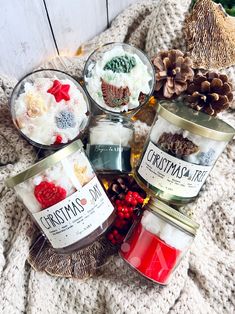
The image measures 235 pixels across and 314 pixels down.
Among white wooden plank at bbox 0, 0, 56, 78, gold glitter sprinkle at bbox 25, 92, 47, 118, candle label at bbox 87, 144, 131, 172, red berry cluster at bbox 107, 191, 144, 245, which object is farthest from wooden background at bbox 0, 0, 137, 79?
red berry cluster at bbox 107, 191, 144, 245

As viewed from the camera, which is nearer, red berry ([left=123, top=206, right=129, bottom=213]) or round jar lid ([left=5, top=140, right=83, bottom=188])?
round jar lid ([left=5, top=140, right=83, bottom=188])

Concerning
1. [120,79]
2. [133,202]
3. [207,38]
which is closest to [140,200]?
[133,202]

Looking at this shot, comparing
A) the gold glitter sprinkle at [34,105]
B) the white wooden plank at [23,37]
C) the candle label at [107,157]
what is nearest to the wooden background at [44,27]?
the white wooden plank at [23,37]

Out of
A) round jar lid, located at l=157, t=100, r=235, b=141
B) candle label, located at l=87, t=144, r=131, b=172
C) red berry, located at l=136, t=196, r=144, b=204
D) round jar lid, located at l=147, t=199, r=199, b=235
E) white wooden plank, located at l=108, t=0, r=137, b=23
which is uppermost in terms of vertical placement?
white wooden plank, located at l=108, t=0, r=137, b=23

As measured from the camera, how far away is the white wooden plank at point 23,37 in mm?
765

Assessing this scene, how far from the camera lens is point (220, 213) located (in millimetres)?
831

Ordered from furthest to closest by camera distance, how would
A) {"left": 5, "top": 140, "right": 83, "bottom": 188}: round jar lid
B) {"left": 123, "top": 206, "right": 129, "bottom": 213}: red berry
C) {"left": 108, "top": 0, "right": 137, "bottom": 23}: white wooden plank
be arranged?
{"left": 108, "top": 0, "right": 137, "bottom": 23}: white wooden plank < {"left": 123, "top": 206, "right": 129, "bottom": 213}: red berry < {"left": 5, "top": 140, "right": 83, "bottom": 188}: round jar lid

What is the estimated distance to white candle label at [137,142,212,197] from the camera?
0.72 metres

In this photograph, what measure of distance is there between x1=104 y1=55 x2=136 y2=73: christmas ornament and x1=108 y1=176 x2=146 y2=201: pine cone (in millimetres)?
200

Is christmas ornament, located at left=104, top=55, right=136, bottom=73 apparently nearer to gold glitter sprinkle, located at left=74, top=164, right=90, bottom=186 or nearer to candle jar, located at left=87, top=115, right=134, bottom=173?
candle jar, located at left=87, top=115, right=134, bottom=173

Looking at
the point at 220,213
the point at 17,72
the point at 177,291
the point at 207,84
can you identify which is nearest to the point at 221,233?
the point at 220,213

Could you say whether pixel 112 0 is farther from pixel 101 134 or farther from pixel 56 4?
pixel 101 134

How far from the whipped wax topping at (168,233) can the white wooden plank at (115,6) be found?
465mm

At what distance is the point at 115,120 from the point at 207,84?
183 mm
